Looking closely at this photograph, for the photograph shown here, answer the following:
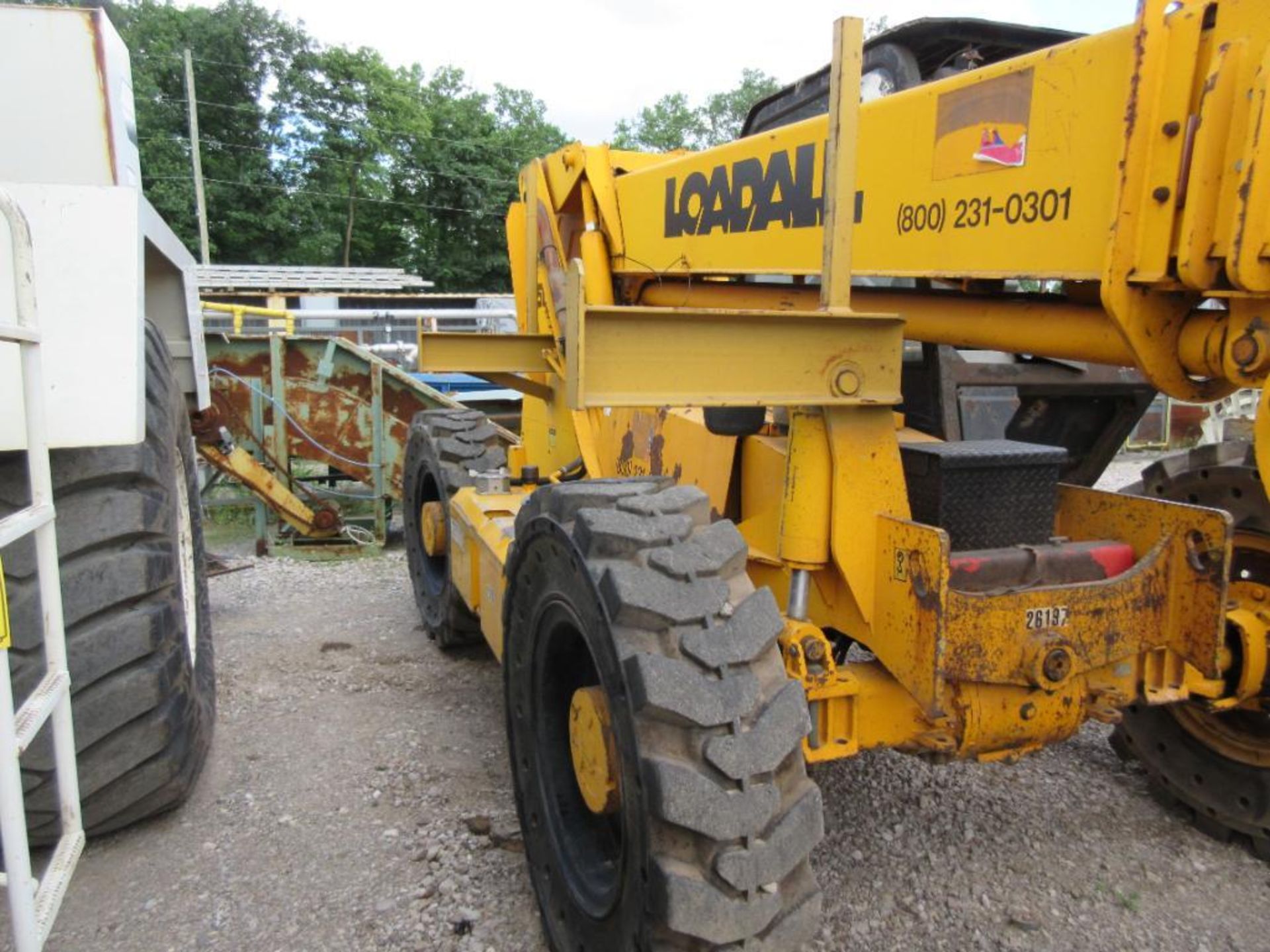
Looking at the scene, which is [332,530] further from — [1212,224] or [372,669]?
[1212,224]

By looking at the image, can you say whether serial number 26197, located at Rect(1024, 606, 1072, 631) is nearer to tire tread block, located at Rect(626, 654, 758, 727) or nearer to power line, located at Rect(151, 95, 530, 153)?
tire tread block, located at Rect(626, 654, 758, 727)

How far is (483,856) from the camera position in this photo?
3213 mm

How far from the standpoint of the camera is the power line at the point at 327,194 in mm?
29906

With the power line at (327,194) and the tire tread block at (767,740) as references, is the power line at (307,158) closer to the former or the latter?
the power line at (327,194)

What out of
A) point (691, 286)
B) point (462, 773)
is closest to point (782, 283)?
point (691, 286)

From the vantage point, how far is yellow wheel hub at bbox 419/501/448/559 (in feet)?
17.0

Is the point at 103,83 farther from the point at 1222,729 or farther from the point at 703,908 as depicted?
the point at 1222,729

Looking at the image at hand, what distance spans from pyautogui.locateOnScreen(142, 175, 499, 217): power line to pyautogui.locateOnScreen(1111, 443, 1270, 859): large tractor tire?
31.8m

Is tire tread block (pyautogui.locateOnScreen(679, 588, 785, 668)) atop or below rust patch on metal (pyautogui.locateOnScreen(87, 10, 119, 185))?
below

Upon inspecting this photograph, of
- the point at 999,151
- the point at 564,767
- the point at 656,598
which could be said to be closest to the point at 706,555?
the point at 656,598

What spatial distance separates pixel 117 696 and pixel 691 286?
251 centimetres

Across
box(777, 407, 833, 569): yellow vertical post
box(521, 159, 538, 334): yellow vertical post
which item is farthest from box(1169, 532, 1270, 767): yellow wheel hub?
box(521, 159, 538, 334): yellow vertical post

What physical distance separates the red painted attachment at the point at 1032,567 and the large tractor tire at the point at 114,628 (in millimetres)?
2250

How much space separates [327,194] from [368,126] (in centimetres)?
296
